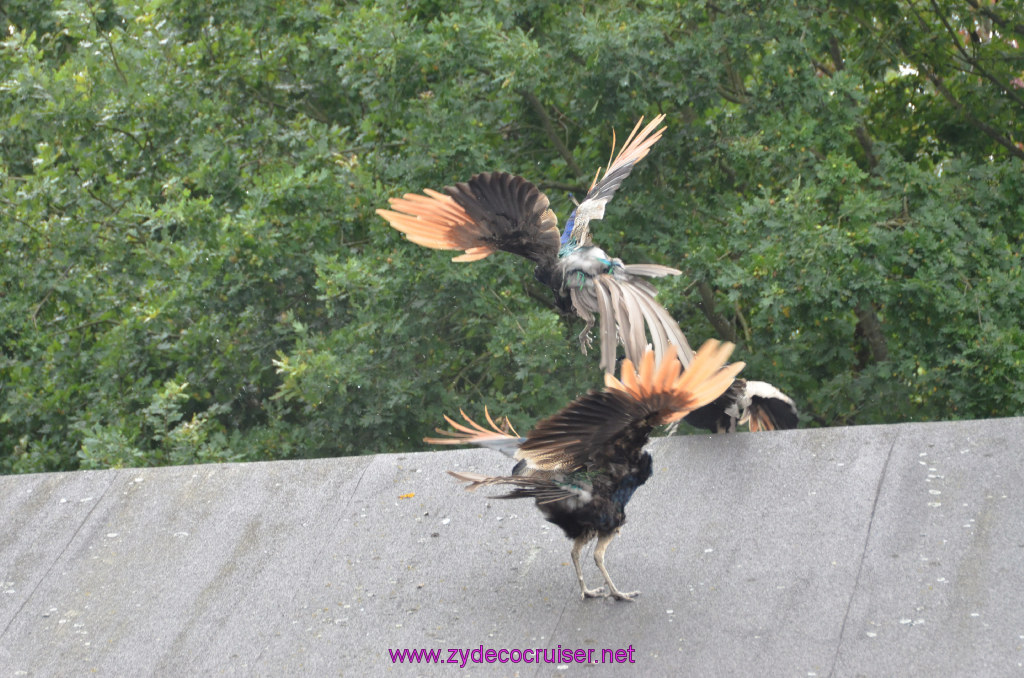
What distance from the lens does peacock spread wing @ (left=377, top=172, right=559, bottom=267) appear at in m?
4.04

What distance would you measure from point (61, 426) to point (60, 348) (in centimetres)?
53

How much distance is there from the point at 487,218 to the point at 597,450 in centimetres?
119

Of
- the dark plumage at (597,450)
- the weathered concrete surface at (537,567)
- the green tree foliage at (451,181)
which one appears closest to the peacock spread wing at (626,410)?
the dark plumage at (597,450)

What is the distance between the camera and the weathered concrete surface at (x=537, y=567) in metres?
3.25

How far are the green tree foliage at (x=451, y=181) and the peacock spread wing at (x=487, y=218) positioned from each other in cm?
203

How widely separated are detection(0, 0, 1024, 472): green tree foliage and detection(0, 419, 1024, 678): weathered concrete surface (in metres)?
1.65

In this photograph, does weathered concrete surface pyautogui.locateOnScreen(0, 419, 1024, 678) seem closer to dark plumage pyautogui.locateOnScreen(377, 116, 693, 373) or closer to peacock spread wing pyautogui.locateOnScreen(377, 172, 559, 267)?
dark plumage pyautogui.locateOnScreen(377, 116, 693, 373)

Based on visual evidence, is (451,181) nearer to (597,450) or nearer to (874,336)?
(874,336)

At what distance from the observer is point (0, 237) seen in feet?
23.5

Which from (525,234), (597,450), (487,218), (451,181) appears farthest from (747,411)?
(451,181)

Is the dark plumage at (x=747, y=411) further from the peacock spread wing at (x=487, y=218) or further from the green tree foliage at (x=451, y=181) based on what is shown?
the green tree foliage at (x=451, y=181)

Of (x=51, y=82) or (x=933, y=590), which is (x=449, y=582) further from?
(x=51, y=82)

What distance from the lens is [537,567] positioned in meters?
3.82

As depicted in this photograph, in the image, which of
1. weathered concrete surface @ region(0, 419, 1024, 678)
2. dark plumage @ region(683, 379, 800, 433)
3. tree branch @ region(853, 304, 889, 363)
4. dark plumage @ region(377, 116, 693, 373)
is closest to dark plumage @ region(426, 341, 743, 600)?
weathered concrete surface @ region(0, 419, 1024, 678)
